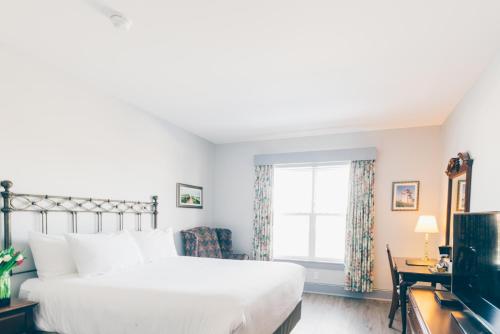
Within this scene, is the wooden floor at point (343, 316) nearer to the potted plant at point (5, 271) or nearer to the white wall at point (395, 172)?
the white wall at point (395, 172)

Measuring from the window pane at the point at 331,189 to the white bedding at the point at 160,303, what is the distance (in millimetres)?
2577

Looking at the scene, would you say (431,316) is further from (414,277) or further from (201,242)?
(201,242)

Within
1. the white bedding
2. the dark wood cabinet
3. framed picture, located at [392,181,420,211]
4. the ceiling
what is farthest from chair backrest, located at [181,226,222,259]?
framed picture, located at [392,181,420,211]

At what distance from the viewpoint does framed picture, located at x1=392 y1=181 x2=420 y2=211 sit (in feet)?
14.8

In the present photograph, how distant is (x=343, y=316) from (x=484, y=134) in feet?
8.66

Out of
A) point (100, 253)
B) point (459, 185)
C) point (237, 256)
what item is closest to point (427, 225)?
point (459, 185)

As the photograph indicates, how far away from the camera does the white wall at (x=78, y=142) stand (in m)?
2.56

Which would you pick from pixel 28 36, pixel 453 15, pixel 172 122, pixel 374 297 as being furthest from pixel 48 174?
pixel 374 297

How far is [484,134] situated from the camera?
2621mm

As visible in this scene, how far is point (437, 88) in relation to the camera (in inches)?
124

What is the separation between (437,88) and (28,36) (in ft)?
12.1

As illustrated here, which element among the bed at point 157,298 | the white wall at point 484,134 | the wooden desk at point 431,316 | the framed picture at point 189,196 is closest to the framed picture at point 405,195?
the white wall at point 484,134

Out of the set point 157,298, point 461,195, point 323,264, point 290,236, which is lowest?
point 323,264

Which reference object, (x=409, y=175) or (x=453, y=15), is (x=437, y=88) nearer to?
(x=453, y=15)
